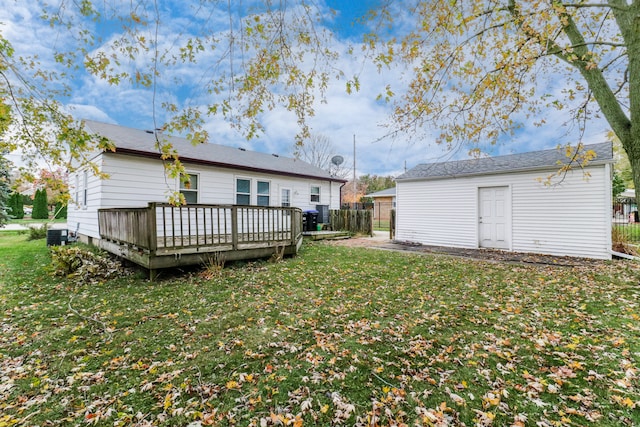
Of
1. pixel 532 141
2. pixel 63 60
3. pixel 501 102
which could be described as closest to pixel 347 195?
pixel 532 141

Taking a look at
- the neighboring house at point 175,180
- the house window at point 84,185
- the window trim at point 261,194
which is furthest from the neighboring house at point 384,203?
the house window at point 84,185

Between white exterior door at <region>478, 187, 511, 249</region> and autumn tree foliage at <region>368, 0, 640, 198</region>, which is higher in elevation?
autumn tree foliage at <region>368, 0, 640, 198</region>

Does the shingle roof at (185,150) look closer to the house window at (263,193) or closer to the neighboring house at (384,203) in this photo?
the house window at (263,193)

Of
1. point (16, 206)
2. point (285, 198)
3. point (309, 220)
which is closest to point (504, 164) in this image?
point (309, 220)

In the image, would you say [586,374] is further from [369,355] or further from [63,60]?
[63,60]

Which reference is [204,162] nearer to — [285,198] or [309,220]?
[285,198]

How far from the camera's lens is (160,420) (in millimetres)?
2033

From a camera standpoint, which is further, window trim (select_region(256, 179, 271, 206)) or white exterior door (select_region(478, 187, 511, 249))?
window trim (select_region(256, 179, 271, 206))

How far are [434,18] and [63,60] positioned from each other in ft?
17.0

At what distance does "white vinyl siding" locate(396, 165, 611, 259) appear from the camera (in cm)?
777

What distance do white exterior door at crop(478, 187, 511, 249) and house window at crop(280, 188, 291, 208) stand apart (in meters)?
7.62

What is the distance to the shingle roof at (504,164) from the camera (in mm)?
8156

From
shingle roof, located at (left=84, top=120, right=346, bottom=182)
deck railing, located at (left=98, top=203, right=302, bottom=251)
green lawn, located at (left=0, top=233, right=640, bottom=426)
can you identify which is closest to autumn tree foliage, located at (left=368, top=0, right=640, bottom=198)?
green lawn, located at (left=0, top=233, right=640, bottom=426)

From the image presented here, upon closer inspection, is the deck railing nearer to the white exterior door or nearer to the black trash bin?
the black trash bin
